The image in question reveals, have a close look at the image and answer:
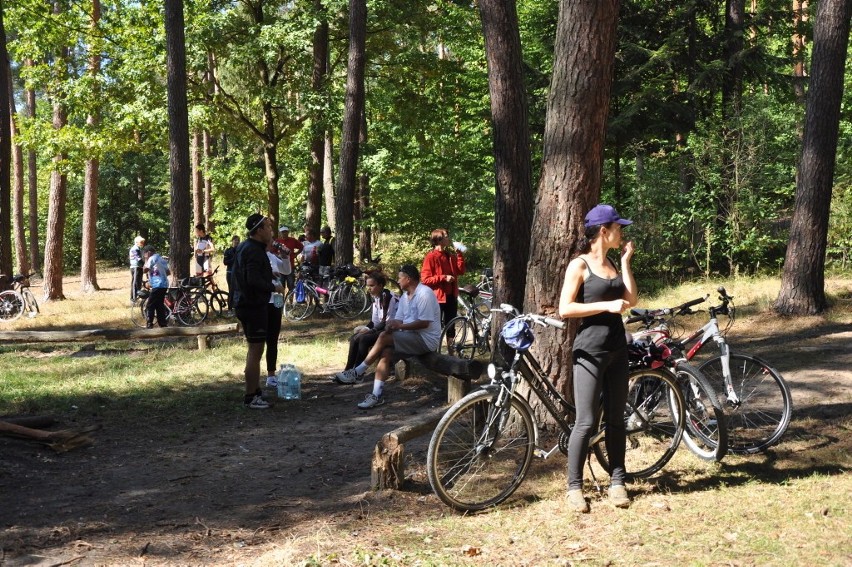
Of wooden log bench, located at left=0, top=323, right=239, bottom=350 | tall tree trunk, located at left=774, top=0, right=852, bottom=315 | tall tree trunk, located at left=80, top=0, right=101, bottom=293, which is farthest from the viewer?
tall tree trunk, located at left=80, top=0, right=101, bottom=293

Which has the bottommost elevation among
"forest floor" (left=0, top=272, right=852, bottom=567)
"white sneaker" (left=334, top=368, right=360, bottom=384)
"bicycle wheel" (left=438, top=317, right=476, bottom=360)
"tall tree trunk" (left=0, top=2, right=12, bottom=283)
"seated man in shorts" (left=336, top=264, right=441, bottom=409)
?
"forest floor" (left=0, top=272, right=852, bottom=567)

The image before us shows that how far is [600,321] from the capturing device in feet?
16.7

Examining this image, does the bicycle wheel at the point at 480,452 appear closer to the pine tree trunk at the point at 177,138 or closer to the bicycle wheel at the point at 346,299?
the bicycle wheel at the point at 346,299

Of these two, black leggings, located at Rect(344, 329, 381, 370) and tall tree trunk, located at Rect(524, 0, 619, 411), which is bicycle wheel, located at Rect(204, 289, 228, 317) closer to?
black leggings, located at Rect(344, 329, 381, 370)

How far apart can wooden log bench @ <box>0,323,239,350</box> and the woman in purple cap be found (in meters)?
7.76

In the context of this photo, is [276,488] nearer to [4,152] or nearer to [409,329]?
[409,329]

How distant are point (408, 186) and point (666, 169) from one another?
7.10m

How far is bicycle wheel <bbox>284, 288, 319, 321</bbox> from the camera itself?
17.7 m

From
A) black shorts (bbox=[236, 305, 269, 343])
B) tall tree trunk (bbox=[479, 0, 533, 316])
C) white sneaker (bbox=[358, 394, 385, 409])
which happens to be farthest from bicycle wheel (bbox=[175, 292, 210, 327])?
tall tree trunk (bbox=[479, 0, 533, 316])

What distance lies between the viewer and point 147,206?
45.5 meters

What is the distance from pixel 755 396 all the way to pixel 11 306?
17.4 metres

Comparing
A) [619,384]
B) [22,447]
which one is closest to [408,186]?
[22,447]

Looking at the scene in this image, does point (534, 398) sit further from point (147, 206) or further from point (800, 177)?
point (147, 206)

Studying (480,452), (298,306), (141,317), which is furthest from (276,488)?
(141,317)
